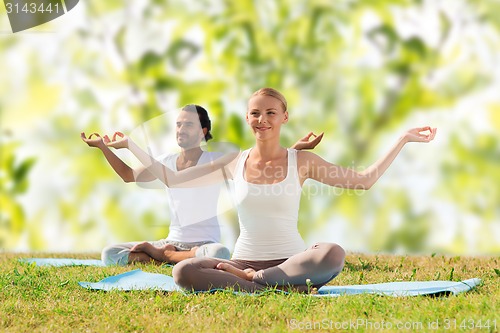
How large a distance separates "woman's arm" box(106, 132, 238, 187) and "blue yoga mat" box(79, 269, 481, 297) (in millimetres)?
621

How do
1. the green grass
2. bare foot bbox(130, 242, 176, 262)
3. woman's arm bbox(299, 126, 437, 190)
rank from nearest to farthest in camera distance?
the green grass → woman's arm bbox(299, 126, 437, 190) → bare foot bbox(130, 242, 176, 262)

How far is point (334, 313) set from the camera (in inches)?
127

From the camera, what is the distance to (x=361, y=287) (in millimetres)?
4012

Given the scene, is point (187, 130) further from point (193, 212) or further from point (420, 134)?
point (420, 134)

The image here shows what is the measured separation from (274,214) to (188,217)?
1758mm

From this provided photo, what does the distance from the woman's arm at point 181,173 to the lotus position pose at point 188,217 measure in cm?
68

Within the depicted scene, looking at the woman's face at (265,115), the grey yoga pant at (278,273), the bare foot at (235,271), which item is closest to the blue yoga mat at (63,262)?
the grey yoga pant at (278,273)

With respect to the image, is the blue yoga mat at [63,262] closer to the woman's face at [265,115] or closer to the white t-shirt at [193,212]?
the white t-shirt at [193,212]

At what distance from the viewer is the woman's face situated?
375 cm

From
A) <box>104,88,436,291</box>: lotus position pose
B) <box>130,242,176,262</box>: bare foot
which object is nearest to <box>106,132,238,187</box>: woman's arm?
<box>104,88,436,291</box>: lotus position pose

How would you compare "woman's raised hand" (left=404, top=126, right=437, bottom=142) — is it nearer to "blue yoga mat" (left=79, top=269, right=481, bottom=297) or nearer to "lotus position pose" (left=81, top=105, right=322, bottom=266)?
"blue yoga mat" (left=79, top=269, right=481, bottom=297)

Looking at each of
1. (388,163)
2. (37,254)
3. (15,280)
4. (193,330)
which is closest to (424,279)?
(388,163)

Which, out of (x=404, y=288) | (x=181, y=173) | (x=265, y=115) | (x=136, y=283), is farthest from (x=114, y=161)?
(x=404, y=288)

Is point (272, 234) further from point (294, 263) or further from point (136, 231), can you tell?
point (136, 231)
